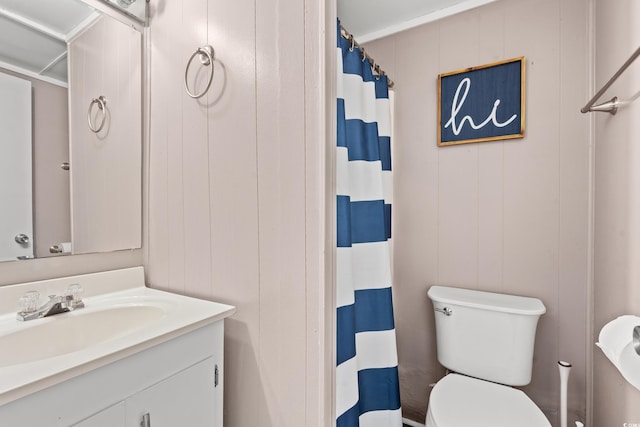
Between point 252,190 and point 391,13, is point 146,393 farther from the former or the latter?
point 391,13

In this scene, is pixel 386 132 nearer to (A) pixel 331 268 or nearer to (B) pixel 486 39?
(B) pixel 486 39

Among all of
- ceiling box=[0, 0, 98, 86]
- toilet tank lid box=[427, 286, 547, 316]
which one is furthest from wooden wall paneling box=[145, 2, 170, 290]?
toilet tank lid box=[427, 286, 547, 316]

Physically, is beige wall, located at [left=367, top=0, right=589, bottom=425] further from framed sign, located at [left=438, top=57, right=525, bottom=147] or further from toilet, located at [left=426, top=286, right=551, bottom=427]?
toilet, located at [left=426, top=286, right=551, bottom=427]

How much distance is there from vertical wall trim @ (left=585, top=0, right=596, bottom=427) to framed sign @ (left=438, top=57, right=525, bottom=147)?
0.25 m

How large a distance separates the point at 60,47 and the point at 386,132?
1377 mm

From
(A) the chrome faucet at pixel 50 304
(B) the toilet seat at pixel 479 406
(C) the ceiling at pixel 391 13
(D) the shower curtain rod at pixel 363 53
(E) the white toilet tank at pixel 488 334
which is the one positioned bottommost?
(B) the toilet seat at pixel 479 406

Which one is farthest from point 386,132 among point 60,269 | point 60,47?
point 60,269

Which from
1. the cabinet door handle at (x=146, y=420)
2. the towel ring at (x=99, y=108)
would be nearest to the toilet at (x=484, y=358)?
the cabinet door handle at (x=146, y=420)

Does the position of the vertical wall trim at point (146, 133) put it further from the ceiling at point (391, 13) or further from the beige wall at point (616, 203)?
the beige wall at point (616, 203)

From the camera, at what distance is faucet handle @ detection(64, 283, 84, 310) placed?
97 centimetres

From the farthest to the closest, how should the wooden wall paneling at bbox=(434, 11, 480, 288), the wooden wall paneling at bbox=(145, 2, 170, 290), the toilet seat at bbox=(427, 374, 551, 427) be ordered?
the wooden wall paneling at bbox=(434, 11, 480, 288), the wooden wall paneling at bbox=(145, 2, 170, 290), the toilet seat at bbox=(427, 374, 551, 427)

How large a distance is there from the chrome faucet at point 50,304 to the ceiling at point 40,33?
2.37 feet

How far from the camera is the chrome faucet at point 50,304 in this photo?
89 centimetres

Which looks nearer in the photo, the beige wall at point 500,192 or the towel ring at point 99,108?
the towel ring at point 99,108
